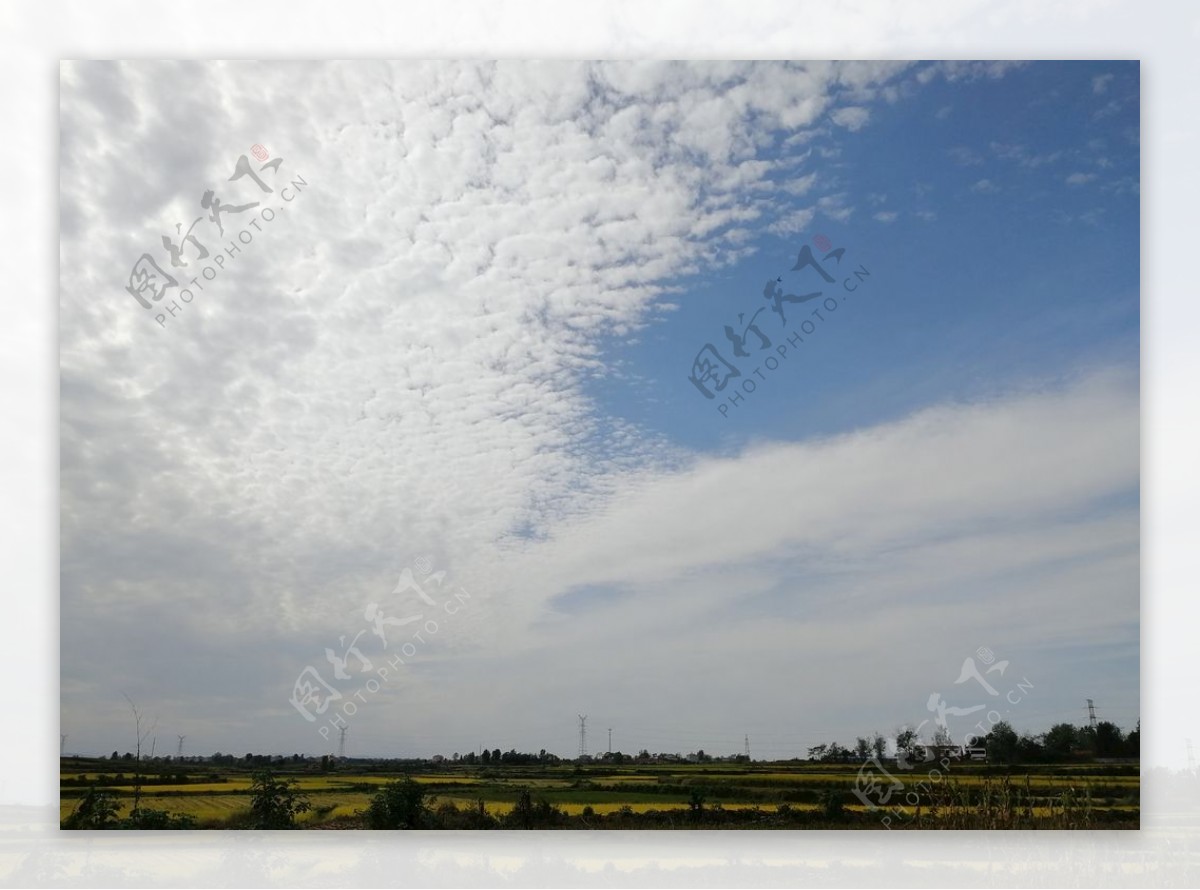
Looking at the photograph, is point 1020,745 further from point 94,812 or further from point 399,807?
point 94,812

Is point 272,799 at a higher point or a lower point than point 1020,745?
lower

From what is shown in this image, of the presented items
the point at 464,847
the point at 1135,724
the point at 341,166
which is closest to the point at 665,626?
the point at 464,847

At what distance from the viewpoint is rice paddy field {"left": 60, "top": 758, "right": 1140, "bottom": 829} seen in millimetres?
4566

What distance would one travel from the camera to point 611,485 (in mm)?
4770

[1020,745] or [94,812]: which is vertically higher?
[1020,745]

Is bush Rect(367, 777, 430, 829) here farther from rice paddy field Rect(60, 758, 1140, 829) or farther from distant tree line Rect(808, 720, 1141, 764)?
distant tree line Rect(808, 720, 1141, 764)

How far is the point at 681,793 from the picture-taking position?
4633 mm

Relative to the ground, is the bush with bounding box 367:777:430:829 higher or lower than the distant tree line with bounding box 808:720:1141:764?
lower

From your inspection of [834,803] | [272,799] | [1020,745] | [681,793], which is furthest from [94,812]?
[1020,745]

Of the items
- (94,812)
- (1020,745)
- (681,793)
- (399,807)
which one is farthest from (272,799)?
(1020,745)

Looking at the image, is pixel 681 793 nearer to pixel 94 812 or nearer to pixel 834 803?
pixel 834 803

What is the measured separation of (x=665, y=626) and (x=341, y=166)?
93.1 inches

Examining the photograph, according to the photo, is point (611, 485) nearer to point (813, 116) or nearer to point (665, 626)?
point (665, 626)

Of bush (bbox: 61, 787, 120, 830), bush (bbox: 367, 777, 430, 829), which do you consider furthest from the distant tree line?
bush (bbox: 61, 787, 120, 830)
